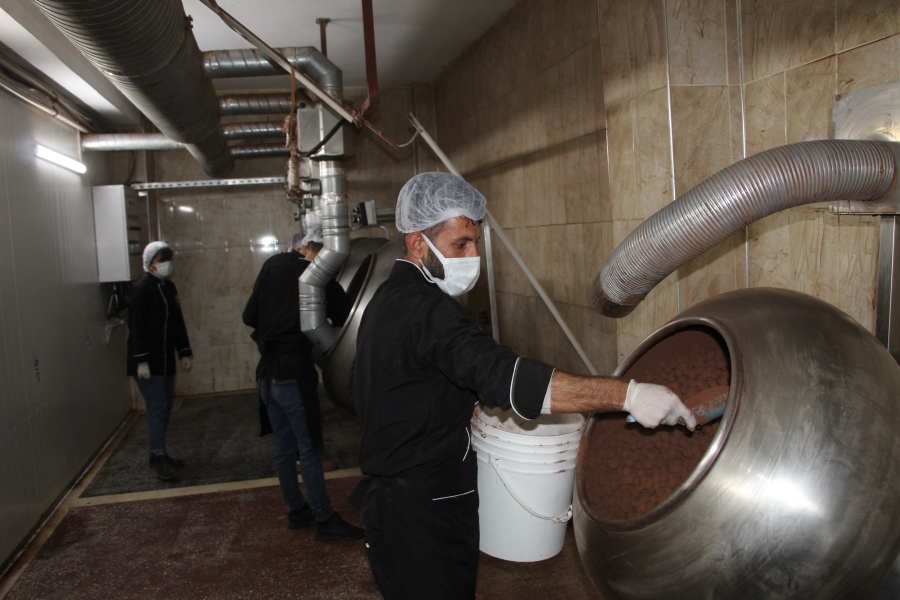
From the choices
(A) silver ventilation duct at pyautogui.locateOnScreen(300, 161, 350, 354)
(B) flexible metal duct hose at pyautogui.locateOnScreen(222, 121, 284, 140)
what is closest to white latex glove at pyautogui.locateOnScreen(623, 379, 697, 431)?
(A) silver ventilation duct at pyautogui.locateOnScreen(300, 161, 350, 354)

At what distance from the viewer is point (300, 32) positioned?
13.3ft

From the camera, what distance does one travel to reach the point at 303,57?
11.6 ft

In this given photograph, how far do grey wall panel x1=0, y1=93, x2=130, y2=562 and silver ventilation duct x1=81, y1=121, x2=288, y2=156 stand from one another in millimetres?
178

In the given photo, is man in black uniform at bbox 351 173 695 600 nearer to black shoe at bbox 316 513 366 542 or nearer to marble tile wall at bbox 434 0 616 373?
marble tile wall at bbox 434 0 616 373

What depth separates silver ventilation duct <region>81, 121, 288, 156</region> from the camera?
15.0ft

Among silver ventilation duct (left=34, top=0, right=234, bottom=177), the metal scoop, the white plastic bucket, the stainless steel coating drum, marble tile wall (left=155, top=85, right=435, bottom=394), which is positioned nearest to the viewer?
the stainless steel coating drum

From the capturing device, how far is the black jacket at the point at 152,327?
12.0 feet

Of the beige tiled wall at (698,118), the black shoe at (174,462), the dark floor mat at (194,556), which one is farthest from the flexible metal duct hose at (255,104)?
the dark floor mat at (194,556)

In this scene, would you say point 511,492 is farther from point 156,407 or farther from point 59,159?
point 59,159

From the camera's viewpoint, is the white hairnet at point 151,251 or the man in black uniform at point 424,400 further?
the white hairnet at point 151,251

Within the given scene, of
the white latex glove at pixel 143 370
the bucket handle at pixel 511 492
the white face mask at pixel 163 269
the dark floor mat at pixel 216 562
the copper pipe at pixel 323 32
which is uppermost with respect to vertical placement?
the copper pipe at pixel 323 32

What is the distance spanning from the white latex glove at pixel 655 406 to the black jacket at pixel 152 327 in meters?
3.32

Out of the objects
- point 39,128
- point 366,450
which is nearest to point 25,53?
point 39,128

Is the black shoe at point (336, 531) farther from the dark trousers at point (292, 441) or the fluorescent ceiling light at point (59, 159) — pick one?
the fluorescent ceiling light at point (59, 159)
